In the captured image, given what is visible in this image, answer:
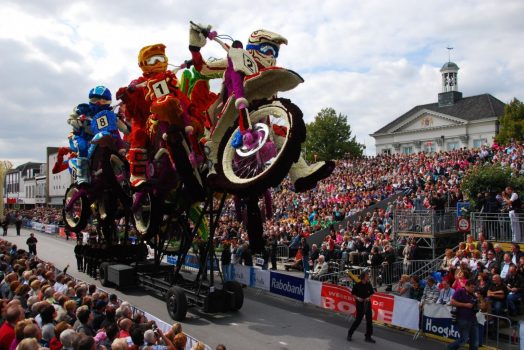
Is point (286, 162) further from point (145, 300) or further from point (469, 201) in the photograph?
point (469, 201)

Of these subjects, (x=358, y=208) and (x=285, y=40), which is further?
(x=358, y=208)

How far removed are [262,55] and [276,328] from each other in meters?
6.51

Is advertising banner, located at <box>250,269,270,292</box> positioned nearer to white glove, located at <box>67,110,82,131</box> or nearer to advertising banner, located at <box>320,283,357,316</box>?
advertising banner, located at <box>320,283,357,316</box>

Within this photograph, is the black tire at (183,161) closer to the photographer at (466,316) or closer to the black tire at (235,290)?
the black tire at (235,290)

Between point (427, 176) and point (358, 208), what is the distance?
11.7ft

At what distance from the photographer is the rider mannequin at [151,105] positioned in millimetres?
12141

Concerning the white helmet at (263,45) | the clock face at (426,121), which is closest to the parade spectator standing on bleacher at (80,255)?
the white helmet at (263,45)

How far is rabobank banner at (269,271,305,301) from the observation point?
14.3 m

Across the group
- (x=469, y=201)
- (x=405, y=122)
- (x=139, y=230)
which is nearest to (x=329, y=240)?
(x=469, y=201)

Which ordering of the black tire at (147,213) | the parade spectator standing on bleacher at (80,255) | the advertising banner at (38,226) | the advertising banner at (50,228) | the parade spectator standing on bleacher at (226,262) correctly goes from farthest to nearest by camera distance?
the advertising banner at (38,226) < the advertising banner at (50,228) < the parade spectator standing on bleacher at (80,255) < the parade spectator standing on bleacher at (226,262) < the black tire at (147,213)

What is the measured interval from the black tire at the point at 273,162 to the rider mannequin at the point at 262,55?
2.35 ft

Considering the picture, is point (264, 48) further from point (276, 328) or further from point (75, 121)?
point (75, 121)

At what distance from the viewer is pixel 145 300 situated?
1481 cm

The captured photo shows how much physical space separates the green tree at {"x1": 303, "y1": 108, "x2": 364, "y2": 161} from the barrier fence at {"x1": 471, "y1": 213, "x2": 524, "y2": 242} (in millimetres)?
48774
